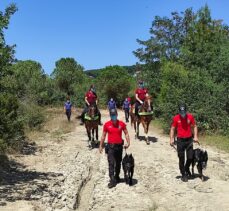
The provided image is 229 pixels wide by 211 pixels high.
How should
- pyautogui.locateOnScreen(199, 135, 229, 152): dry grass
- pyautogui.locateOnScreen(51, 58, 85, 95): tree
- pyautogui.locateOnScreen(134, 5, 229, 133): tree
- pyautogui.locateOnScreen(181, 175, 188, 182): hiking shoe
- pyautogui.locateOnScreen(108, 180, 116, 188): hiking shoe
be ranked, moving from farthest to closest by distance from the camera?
1. pyautogui.locateOnScreen(51, 58, 85, 95): tree
2. pyautogui.locateOnScreen(134, 5, 229, 133): tree
3. pyautogui.locateOnScreen(199, 135, 229, 152): dry grass
4. pyautogui.locateOnScreen(181, 175, 188, 182): hiking shoe
5. pyautogui.locateOnScreen(108, 180, 116, 188): hiking shoe

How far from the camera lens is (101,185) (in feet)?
39.3

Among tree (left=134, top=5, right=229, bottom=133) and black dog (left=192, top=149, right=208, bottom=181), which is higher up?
tree (left=134, top=5, right=229, bottom=133)

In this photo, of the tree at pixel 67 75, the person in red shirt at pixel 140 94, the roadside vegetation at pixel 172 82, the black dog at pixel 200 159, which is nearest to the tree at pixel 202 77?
the roadside vegetation at pixel 172 82

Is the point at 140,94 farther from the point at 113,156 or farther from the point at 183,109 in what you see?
the point at 113,156

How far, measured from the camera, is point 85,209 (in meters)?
10.2

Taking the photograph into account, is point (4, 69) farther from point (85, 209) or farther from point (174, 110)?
point (174, 110)

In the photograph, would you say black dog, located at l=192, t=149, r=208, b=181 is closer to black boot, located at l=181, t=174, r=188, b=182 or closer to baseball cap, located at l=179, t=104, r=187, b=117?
black boot, located at l=181, t=174, r=188, b=182

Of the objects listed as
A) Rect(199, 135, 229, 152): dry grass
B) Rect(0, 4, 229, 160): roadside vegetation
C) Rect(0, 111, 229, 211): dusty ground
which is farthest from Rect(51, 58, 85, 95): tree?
Rect(0, 111, 229, 211): dusty ground

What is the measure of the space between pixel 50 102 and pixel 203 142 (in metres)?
38.2

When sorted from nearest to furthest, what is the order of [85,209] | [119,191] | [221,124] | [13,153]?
[85,209]
[119,191]
[13,153]
[221,124]

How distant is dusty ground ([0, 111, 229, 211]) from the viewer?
33.5 feet

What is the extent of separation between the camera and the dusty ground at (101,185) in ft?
33.5

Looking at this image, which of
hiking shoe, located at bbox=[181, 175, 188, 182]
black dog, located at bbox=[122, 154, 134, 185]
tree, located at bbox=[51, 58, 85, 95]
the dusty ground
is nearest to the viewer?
the dusty ground

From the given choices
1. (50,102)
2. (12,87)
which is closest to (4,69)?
(12,87)
